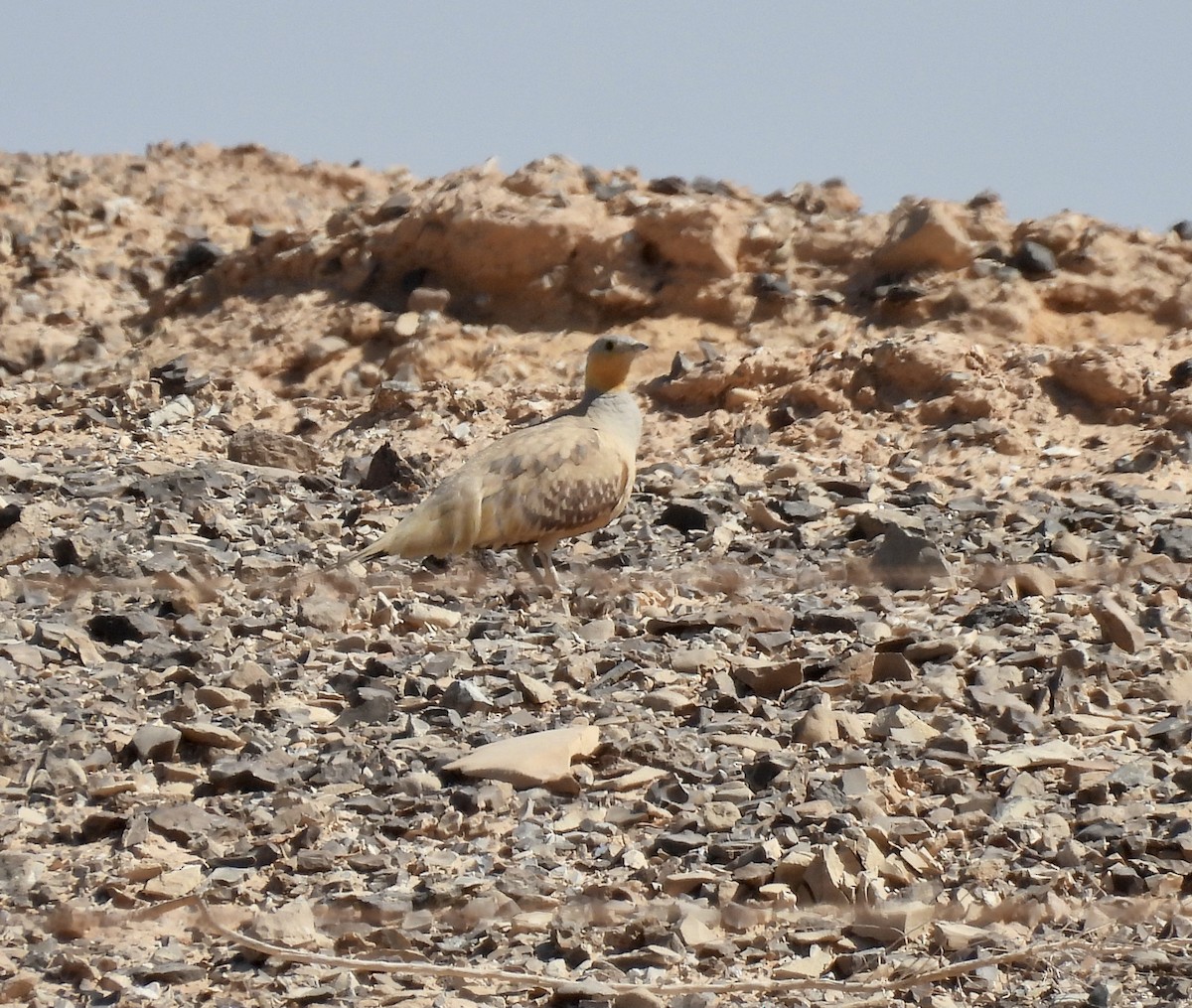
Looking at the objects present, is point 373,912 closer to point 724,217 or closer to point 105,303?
point 724,217

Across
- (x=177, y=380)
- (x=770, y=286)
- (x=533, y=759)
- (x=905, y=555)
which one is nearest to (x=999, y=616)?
(x=905, y=555)

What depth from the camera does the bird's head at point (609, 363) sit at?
9.88m

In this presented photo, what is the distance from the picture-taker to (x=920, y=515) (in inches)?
403

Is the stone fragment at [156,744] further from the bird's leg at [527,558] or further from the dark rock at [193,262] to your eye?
the dark rock at [193,262]

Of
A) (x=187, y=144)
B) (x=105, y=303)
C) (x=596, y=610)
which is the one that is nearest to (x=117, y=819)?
(x=596, y=610)

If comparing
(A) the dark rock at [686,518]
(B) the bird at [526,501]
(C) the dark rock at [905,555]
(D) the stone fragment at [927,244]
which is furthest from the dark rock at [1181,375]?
(B) the bird at [526,501]

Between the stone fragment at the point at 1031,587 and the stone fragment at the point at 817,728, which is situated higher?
the stone fragment at the point at 1031,587

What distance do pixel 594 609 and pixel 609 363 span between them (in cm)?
184

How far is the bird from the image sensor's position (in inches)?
350

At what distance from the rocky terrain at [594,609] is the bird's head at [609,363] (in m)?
0.96

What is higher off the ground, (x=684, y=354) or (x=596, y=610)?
(x=684, y=354)

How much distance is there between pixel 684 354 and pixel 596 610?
452 centimetres

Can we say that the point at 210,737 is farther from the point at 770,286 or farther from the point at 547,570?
the point at 770,286

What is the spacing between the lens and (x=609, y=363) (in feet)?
32.4
